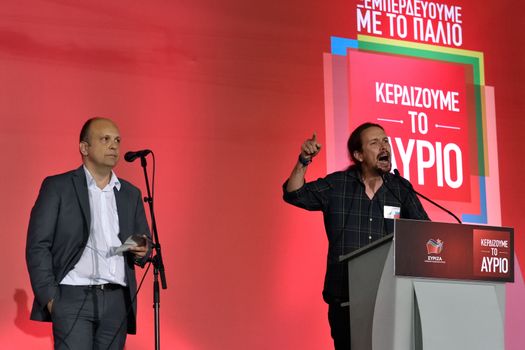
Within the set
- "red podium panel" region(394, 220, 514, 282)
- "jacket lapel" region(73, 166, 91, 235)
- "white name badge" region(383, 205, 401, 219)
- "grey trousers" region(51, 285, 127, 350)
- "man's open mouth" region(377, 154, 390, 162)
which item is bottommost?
"grey trousers" region(51, 285, 127, 350)

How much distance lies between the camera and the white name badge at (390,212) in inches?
145

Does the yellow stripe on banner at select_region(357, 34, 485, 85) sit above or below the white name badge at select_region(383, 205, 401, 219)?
above

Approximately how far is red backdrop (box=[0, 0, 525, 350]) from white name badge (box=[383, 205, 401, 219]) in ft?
3.94

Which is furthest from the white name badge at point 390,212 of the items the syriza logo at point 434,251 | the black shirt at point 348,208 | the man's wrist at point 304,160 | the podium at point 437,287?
the syriza logo at point 434,251

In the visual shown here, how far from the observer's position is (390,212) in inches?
145

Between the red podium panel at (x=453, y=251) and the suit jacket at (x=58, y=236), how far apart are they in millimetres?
1193

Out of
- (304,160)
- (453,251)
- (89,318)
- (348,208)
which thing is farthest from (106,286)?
(453,251)

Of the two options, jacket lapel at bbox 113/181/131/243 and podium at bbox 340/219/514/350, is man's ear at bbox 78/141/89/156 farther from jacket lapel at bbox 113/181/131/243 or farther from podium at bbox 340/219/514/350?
podium at bbox 340/219/514/350

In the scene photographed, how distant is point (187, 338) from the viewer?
4.45 meters

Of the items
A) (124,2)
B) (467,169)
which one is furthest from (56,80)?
(467,169)

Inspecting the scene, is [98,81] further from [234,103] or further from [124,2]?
[234,103]

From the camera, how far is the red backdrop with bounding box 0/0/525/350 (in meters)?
4.27

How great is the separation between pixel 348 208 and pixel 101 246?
112 centimetres

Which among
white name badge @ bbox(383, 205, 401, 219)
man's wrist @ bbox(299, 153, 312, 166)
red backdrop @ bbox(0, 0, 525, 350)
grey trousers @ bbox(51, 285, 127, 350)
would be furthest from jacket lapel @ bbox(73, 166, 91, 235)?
white name badge @ bbox(383, 205, 401, 219)
